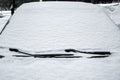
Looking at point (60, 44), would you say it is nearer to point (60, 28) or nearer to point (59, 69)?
point (60, 28)

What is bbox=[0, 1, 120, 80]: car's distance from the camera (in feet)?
8.80

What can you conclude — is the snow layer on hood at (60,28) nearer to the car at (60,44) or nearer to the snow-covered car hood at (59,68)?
the car at (60,44)

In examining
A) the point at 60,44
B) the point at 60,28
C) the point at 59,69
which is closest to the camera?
the point at 59,69

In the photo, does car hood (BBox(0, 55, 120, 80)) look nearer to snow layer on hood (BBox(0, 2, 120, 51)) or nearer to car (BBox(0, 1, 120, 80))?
car (BBox(0, 1, 120, 80))

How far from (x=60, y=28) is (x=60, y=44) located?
0.45 m

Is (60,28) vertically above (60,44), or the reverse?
(60,28)

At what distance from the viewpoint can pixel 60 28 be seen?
374cm

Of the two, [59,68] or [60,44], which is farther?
[60,44]

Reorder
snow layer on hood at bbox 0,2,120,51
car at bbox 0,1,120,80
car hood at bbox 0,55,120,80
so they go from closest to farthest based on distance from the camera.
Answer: car hood at bbox 0,55,120,80
car at bbox 0,1,120,80
snow layer on hood at bbox 0,2,120,51

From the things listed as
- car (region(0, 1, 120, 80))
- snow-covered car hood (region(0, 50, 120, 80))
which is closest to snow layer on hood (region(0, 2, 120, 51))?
car (region(0, 1, 120, 80))

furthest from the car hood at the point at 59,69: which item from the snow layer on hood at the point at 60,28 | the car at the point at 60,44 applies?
the snow layer on hood at the point at 60,28

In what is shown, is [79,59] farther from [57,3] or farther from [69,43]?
[57,3]

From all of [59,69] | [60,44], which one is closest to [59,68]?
[59,69]

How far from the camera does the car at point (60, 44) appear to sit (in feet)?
8.80
